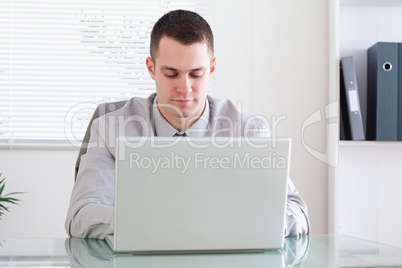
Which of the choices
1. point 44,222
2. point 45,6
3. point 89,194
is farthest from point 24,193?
point 89,194

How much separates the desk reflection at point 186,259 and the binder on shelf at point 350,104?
4.52 ft

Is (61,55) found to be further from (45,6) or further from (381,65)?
(381,65)

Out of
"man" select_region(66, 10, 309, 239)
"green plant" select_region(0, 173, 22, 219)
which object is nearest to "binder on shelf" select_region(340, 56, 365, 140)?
"man" select_region(66, 10, 309, 239)

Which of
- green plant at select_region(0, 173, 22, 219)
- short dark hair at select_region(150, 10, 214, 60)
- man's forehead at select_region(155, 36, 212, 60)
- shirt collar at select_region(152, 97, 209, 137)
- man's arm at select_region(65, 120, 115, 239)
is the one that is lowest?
green plant at select_region(0, 173, 22, 219)

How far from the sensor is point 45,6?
8.96ft

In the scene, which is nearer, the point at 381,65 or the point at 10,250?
the point at 10,250

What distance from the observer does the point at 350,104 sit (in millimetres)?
2461

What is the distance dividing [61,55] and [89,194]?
1408 millimetres

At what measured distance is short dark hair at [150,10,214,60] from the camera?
5.55 feet

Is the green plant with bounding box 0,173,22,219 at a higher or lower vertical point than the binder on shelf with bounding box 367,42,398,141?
lower

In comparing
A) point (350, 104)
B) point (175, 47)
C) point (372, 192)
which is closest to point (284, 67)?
point (350, 104)

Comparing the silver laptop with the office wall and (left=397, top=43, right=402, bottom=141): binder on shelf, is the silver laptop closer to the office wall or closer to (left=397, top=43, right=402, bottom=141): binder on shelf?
(left=397, top=43, right=402, bottom=141): binder on shelf

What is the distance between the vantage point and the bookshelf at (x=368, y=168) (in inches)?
104

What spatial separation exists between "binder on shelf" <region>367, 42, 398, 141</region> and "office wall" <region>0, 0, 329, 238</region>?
408 mm
